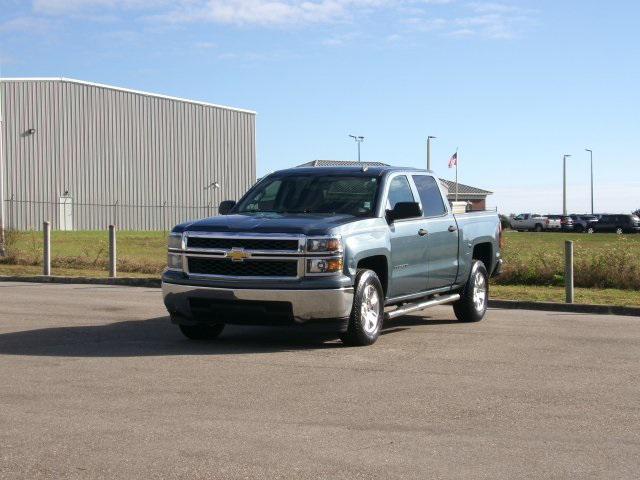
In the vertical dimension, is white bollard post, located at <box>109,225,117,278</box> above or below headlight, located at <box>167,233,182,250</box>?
below

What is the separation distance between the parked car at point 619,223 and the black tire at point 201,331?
77.4 meters

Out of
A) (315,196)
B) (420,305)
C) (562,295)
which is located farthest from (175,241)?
(562,295)

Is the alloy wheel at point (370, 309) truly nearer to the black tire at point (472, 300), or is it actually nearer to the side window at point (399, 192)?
the side window at point (399, 192)

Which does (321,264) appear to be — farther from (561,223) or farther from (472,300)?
(561,223)

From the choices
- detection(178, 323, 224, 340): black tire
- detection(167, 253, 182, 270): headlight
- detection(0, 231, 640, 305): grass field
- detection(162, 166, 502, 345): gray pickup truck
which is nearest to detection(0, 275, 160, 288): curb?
detection(0, 231, 640, 305): grass field

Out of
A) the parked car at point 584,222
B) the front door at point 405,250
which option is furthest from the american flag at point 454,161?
the front door at point 405,250

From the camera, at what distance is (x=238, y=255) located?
10.9 metres

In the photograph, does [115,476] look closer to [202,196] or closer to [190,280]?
[190,280]

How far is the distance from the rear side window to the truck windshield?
104 cm

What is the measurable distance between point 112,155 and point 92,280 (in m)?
38.9

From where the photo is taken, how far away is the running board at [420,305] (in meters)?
12.0

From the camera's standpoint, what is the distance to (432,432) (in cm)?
707

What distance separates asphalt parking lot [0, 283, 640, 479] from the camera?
6195 mm

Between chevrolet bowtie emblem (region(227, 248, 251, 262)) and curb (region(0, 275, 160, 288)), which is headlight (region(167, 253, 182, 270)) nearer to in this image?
Result: chevrolet bowtie emblem (region(227, 248, 251, 262))
